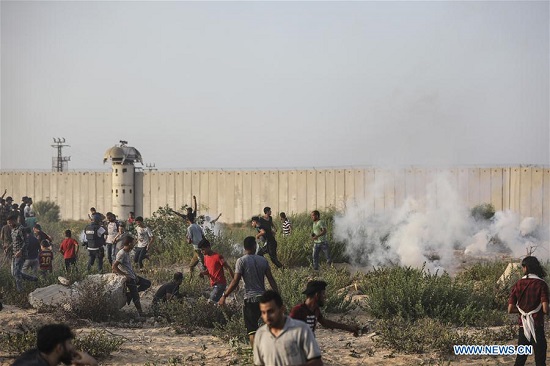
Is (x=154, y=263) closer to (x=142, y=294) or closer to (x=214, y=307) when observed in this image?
(x=142, y=294)

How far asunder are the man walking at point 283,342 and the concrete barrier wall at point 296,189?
80.5ft

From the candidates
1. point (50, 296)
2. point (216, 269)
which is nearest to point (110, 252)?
point (50, 296)

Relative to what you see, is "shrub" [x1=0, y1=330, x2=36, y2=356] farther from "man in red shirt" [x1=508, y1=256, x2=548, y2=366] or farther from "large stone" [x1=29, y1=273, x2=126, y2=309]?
"man in red shirt" [x1=508, y1=256, x2=548, y2=366]

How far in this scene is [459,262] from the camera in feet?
70.7

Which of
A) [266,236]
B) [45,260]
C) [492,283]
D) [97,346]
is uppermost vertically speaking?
[266,236]

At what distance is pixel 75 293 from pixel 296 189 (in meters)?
25.1

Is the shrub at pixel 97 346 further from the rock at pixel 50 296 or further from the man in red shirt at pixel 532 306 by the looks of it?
the man in red shirt at pixel 532 306

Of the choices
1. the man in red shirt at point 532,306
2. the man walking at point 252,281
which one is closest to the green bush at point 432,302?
the man in red shirt at point 532,306

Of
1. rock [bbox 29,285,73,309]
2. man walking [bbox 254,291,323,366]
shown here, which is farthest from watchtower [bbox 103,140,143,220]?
man walking [bbox 254,291,323,366]

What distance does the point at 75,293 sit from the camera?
40.7 ft

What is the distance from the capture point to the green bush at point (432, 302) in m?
11.5

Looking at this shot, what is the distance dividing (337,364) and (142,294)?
6.40 m

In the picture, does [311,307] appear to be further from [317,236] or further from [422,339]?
[317,236]

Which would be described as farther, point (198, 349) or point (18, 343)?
point (198, 349)
